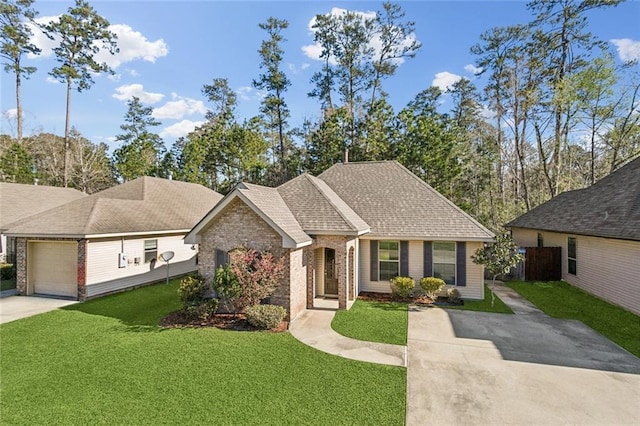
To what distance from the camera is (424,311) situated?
11.6 meters

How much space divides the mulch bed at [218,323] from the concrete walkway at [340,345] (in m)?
0.69

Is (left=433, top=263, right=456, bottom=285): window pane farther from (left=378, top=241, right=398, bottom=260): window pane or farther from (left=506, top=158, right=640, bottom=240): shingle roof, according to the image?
(left=506, top=158, right=640, bottom=240): shingle roof

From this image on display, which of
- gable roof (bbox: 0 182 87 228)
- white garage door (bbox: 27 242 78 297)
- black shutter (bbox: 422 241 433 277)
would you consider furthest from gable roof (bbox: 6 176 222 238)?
black shutter (bbox: 422 241 433 277)

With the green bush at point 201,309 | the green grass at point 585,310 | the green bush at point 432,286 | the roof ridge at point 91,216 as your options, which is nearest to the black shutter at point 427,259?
the green bush at point 432,286

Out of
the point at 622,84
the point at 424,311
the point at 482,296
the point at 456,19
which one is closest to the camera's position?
the point at 424,311

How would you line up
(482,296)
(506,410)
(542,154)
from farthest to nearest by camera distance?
1. (542,154)
2. (482,296)
3. (506,410)

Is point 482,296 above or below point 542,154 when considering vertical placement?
below

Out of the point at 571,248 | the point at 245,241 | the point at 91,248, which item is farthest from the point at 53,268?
the point at 571,248

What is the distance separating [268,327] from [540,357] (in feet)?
25.0

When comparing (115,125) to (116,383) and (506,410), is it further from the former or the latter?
(506,410)

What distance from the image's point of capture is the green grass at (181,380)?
5.51 m

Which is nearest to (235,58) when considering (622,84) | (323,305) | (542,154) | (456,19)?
(456,19)

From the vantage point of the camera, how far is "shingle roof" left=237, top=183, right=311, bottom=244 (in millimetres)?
10406

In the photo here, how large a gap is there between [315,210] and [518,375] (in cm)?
828
